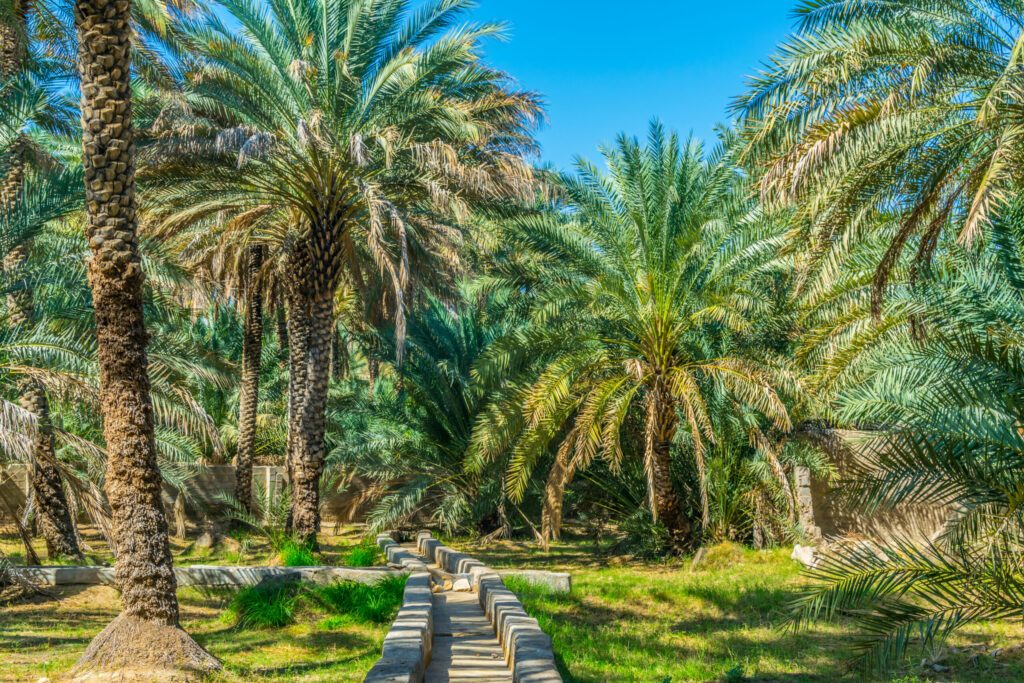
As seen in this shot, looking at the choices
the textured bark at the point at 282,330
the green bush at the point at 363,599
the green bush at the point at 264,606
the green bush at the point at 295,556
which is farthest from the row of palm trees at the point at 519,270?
the textured bark at the point at 282,330

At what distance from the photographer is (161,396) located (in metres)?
14.3

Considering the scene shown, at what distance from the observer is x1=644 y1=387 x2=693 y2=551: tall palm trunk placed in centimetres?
1419

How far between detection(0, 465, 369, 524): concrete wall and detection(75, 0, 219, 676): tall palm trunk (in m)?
11.7

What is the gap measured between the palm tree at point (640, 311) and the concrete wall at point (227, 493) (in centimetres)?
690

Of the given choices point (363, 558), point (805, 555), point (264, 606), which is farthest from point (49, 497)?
point (805, 555)

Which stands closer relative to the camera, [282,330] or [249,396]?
[249,396]

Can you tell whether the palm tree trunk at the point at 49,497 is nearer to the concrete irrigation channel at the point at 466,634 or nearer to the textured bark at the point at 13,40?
the textured bark at the point at 13,40

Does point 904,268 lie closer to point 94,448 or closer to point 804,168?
point 804,168

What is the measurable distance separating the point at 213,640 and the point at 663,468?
7.81 m

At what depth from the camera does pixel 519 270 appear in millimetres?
18047

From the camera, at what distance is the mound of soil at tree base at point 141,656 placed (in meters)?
7.12

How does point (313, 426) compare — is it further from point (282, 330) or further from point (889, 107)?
point (282, 330)

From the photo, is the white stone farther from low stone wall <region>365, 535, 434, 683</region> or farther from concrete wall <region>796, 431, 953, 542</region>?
low stone wall <region>365, 535, 434, 683</region>

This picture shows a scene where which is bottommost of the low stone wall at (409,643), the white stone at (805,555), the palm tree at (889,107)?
the low stone wall at (409,643)
